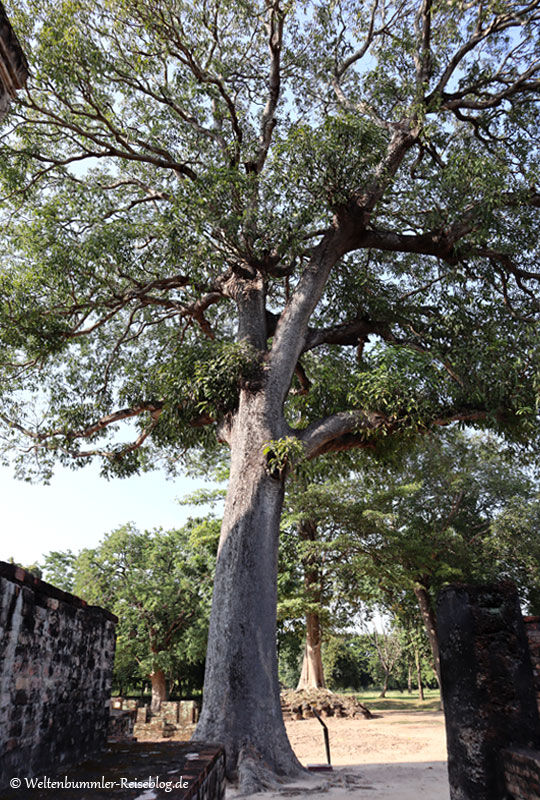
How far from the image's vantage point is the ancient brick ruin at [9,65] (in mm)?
3805

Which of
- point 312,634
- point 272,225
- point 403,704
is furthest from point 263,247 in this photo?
point 403,704

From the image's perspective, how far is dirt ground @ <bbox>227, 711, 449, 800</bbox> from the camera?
5.26 meters

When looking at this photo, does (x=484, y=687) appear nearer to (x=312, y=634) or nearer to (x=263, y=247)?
(x=263, y=247)

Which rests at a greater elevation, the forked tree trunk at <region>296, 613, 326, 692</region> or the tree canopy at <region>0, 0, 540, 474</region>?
the tree canopy at <region>0, 0, 540, 474</region>

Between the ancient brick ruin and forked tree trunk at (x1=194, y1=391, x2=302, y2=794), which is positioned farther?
forked tree trunk at (x1=194, y1=391, x2=302, y2=794)

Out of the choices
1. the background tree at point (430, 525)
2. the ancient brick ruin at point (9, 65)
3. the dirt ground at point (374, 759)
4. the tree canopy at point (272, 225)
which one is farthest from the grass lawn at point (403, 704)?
the ancient brick ruin at point (9, 65)

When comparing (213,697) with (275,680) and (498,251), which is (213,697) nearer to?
(275,680)

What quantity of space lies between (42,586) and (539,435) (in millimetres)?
7742

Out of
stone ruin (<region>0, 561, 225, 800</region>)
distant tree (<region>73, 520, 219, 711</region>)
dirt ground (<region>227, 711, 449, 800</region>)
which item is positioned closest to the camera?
stone ruin (<region>0, 561, 225, 800</region>)

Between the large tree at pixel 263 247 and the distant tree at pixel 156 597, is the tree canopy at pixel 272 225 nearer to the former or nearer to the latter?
the large tree at pixel 263 247

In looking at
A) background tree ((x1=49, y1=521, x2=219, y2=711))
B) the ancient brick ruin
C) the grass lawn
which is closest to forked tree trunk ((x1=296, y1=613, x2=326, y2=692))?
background tree ((x1=49, y1=521, x2=219, y2=711))

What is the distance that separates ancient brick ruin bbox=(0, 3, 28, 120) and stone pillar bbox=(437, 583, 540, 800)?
5325mm

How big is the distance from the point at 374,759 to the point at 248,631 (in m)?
4.86

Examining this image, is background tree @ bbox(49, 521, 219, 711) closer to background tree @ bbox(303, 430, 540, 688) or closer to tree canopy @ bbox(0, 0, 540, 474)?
background tree @ bbox(303, 430, 540, 688)
